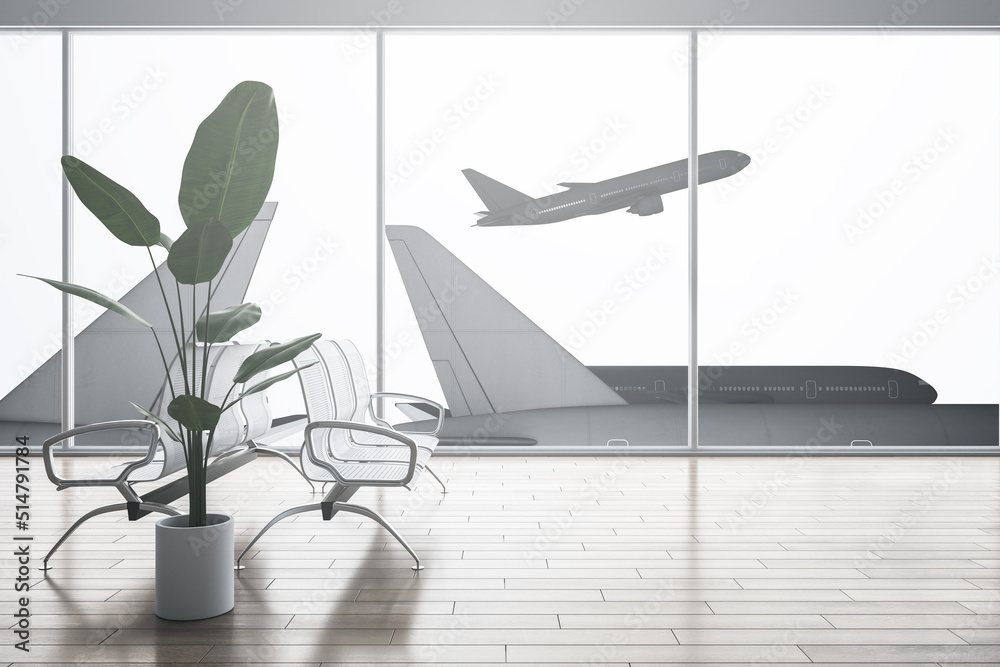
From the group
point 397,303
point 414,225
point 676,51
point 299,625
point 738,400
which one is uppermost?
point 676,51

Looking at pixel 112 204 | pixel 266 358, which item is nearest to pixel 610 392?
pixel 266 358

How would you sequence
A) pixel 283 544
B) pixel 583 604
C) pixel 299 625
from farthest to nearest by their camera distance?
pixel 283 544 → pixel 583 604 → pixel 299 625

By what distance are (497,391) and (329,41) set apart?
8.99 ft

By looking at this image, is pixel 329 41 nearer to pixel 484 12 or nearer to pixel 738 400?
pixel 484 12

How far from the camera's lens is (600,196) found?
16.0ft

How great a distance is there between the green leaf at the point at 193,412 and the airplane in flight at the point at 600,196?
3131 millimetres

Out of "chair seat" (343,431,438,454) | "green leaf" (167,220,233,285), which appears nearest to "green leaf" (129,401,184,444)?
"green leaf" (167,220,233,285)

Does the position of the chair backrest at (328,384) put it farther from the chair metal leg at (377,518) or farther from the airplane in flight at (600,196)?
the airplane in flight at (600,196)

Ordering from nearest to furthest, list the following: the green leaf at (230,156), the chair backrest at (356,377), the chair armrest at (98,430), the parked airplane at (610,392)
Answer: the green leaf at (230,156) → the chair armrest at (98,430) → the chair backrest at (356,377) → the parked airplane at (610,392)

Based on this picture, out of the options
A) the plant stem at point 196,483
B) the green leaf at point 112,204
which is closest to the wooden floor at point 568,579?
the plant stem at point 196,483

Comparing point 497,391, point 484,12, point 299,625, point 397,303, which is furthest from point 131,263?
point 299,625

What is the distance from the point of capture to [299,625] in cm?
214

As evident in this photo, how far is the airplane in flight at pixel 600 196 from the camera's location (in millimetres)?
4879

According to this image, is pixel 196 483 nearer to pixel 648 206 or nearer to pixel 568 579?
pixel 568 579
